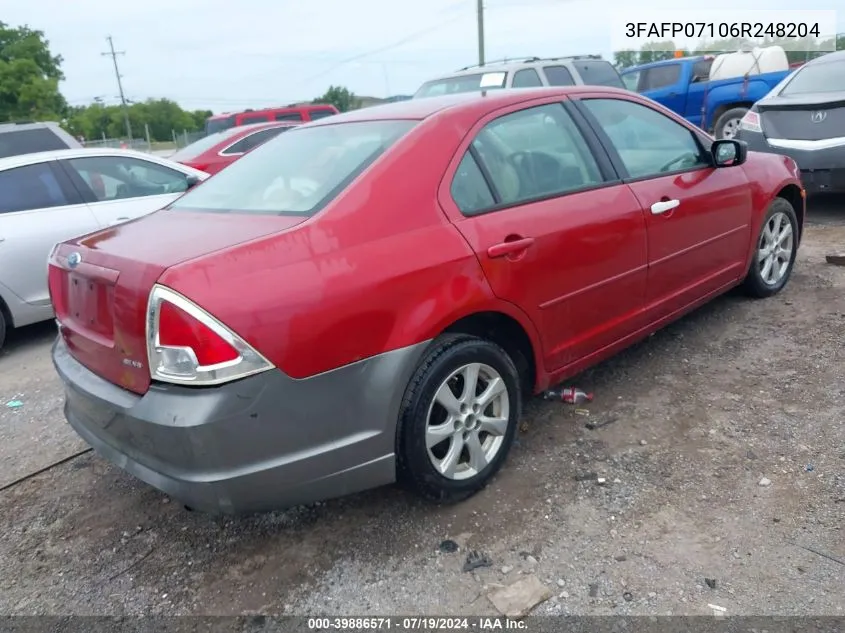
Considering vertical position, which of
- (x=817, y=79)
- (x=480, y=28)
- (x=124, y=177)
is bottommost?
(x=124, y=177)

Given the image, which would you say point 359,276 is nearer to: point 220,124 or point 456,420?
point 456,420

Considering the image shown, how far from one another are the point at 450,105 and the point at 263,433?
1660 mm

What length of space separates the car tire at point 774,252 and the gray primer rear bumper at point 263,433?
311cm

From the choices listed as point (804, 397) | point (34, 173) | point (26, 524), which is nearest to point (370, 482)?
point (26, 524)

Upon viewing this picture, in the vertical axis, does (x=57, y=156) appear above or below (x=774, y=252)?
above

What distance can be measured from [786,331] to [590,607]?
9.10 ft

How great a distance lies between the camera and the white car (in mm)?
5223

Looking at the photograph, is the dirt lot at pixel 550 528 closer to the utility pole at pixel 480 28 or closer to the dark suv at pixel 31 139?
the dark suv at pixel 31 139

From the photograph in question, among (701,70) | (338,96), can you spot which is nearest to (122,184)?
(701,70)

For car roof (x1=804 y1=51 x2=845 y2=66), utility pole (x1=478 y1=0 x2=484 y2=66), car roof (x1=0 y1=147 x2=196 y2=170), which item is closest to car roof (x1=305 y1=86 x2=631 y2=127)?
car roof (x1=0 y1=147 x2=196 y2=170)

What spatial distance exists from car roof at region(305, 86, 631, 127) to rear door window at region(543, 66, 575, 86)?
19.6 ft

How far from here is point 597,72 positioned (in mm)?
10070

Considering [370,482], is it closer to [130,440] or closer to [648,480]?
[130,440]

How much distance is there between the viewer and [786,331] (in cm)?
435
